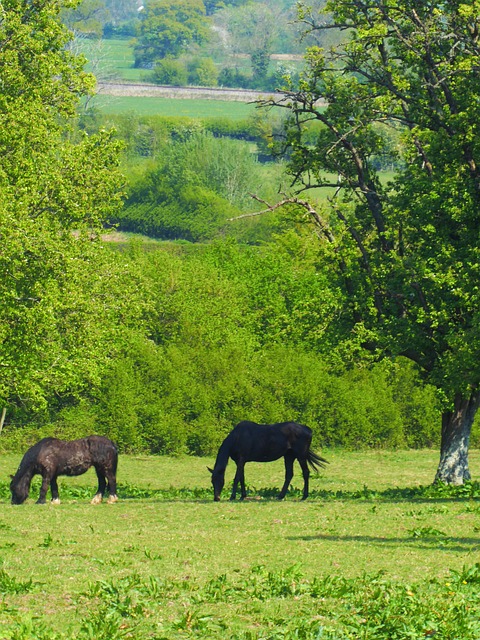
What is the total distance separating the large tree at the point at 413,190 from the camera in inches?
1155

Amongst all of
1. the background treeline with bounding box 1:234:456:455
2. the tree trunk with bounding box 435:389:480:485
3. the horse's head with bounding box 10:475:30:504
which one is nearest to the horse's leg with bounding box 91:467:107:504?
the horse's head with bounding box 10:475:30:504

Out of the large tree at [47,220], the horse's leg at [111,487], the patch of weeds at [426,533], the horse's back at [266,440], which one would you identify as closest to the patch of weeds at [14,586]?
the patch of weeds at [426,533]

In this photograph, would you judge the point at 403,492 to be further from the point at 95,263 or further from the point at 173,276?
the point at 173,276

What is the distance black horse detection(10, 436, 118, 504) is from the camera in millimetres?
27719

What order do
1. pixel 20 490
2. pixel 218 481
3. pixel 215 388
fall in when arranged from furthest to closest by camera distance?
pixel 215 388, pixel 218 481, pixel 20 490

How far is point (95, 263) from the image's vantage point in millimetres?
40656

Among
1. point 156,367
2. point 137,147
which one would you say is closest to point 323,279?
point 156,367

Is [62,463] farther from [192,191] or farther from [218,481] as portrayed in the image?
[192,191]

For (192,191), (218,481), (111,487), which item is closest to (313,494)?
(218,481)

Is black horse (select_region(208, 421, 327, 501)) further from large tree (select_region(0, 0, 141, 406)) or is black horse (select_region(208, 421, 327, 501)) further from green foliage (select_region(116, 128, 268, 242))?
green foliage (select_region(116, 128, 268, 242))

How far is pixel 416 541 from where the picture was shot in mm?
20125

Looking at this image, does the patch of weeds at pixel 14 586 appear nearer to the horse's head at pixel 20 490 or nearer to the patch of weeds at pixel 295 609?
the patch of weeds at pixel 295 609

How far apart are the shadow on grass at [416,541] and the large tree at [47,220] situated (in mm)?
14803

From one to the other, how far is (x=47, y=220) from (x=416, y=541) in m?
20.9
